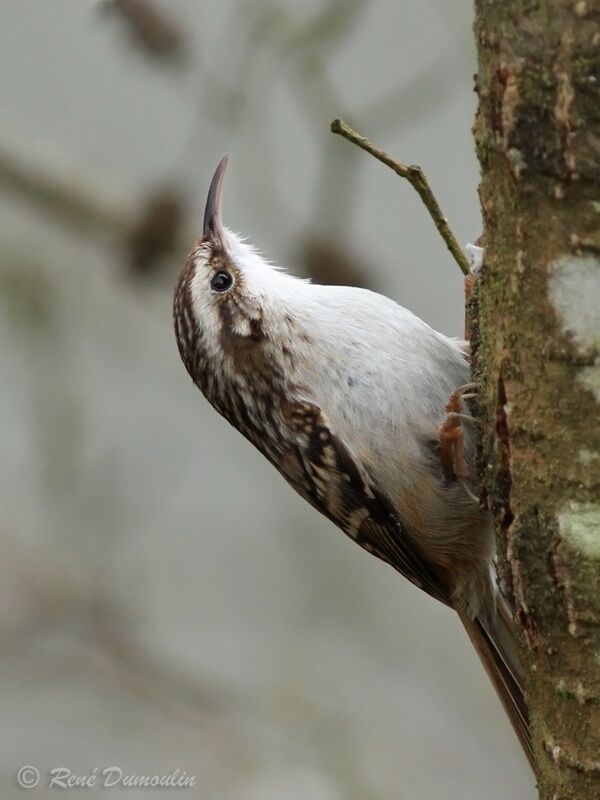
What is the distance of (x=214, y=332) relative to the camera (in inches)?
118

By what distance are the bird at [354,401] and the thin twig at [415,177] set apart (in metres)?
0.27

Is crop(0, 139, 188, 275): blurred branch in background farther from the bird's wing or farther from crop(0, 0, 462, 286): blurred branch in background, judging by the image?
the bird's wing

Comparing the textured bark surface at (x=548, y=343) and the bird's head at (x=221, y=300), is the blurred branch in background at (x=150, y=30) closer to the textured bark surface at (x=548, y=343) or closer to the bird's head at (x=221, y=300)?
the bird's head at (x=221, y=300)

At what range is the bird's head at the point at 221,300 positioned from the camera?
293 centimetres

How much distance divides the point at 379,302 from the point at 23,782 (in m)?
2.68

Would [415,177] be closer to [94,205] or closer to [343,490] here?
[343,490]

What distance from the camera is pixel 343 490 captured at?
9.56 ft

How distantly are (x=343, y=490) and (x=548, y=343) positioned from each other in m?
1.27

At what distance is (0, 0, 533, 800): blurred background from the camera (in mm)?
3451

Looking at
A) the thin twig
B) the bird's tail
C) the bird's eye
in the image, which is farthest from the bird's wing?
the thin twig

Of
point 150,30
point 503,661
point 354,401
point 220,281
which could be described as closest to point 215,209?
point 220,281

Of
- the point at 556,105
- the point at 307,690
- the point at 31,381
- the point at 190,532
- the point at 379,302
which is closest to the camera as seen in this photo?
the point at 556,105

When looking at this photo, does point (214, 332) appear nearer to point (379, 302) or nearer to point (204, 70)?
point (379, 302)

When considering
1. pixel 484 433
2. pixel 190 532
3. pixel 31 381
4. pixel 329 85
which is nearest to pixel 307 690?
pixel 190 532
